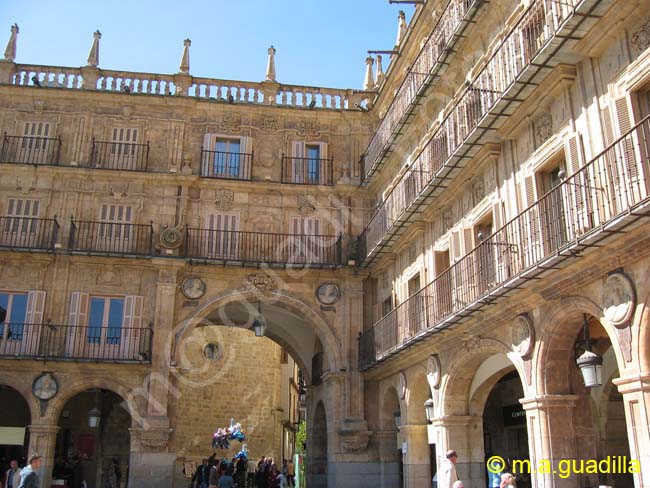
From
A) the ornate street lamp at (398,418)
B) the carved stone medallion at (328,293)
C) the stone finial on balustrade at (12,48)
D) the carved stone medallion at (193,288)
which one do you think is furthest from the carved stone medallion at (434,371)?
the stone finial on balustrade at (12,48)

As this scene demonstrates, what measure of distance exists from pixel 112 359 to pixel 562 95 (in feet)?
47.8

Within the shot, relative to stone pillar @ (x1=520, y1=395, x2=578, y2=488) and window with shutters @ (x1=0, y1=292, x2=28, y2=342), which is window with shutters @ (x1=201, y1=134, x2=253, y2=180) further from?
stone pillar @ (x1=520, y1=395, x2=578, y2=488)

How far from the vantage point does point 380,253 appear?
20.0 metres

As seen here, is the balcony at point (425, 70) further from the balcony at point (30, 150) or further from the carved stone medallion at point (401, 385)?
the balcony at point (30, 150)

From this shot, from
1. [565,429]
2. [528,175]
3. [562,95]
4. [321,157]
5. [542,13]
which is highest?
[321,157]

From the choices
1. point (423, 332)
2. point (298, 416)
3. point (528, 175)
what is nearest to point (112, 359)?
point (423, 332)

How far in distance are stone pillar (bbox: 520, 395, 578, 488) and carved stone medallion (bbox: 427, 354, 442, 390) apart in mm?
4344

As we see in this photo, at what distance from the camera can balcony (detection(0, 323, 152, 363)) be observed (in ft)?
66.2

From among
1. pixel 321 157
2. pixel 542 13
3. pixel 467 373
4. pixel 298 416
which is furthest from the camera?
pixel 298 416

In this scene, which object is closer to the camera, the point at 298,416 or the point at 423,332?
the point at 423,332

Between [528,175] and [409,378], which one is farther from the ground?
[528,175]

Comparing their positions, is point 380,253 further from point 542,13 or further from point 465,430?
point 542,13

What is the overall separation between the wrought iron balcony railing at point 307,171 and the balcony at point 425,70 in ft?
6.71

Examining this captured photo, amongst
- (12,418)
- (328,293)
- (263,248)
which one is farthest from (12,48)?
(328,293)
